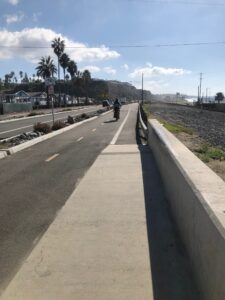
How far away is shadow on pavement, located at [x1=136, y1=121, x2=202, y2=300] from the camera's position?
4.82m

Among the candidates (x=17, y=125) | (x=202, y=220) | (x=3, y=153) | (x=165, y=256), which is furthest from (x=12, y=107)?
(x=202, y=220)

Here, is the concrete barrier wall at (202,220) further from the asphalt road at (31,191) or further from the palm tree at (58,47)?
the palm tree at (58,47)

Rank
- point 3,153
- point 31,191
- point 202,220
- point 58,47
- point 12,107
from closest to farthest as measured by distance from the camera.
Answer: point 202,220, point 31,191, point 3,153, point 12,107, point 58,47

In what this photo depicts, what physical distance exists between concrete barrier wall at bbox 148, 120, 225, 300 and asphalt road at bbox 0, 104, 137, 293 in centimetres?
205

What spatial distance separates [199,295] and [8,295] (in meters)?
1.92

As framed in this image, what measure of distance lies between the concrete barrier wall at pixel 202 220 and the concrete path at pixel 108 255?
29cm

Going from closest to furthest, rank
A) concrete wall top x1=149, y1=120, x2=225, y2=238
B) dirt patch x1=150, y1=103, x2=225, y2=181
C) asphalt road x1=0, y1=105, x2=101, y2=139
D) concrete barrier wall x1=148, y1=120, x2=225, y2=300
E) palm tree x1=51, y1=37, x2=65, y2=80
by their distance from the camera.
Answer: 1. concrete barrier wall x1=148, y1=120, x2=225, y2=300
2. concrete wall top x1=149, y1=120, x2=225, y2=238
3. dirt patch x1=150, y1=103, x2=225, y2=181
4. asphalt road x1=0, y1=105, x2=101, y2=139
5. palm tree x1=51, y1=37, x2=65, y2=80

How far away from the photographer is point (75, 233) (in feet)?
22.4

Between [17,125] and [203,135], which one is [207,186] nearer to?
[203,135]

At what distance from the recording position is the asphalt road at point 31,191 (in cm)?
626

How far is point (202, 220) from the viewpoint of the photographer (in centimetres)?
464

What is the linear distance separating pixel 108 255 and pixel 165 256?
719mm

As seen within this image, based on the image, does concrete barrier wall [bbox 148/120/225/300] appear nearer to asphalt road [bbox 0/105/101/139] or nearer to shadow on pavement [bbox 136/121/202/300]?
shadow on pavement [bbox 136/121/202/300]

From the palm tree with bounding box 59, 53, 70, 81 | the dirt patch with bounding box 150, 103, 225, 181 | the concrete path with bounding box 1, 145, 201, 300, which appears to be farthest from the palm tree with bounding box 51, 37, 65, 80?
the concrete path with bounding box 1, 145, 201, 300
